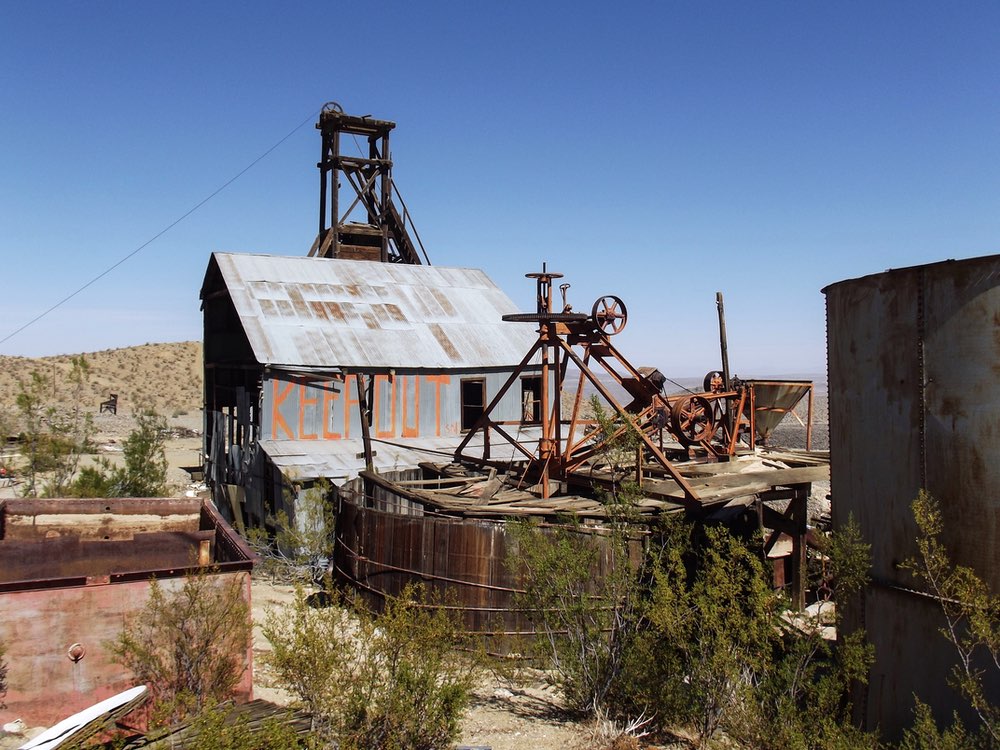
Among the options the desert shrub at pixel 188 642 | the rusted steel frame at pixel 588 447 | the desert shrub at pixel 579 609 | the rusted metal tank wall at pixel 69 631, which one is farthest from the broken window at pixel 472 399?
the desert shrub at pixel 188 642

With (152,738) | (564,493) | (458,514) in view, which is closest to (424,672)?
(152,738)

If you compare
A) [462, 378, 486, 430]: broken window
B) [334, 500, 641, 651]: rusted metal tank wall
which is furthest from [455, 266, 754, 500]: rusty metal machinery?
[462, 378, 486, 430]: broken window

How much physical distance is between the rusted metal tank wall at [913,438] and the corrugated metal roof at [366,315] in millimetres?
15158

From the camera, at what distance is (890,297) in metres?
8.40

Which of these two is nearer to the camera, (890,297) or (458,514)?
(890,297)

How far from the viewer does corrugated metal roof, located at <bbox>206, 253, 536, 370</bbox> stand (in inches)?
873

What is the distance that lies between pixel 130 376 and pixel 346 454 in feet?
189

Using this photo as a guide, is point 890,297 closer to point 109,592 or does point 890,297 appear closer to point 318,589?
point 109,592

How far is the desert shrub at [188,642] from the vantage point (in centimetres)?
827

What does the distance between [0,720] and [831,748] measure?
26.5 ft

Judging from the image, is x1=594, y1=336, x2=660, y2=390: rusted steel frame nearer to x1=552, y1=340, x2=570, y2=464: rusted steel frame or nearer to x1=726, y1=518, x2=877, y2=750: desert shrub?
x1=552, y1=340, x2=570, y2=464: rusted steel frame

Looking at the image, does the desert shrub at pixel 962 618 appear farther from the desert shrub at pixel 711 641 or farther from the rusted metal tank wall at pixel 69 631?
the rusted metal tank wall at pixel 69 631

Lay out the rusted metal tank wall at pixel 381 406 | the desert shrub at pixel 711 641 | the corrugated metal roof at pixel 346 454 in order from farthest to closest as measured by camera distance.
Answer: the rusted metal tank wall at pixel 381 406 → the corrugated metal roof at pixel 346 454 → the desert shrub at pixel 711 641

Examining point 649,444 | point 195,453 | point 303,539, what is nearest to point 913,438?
point 649,444
